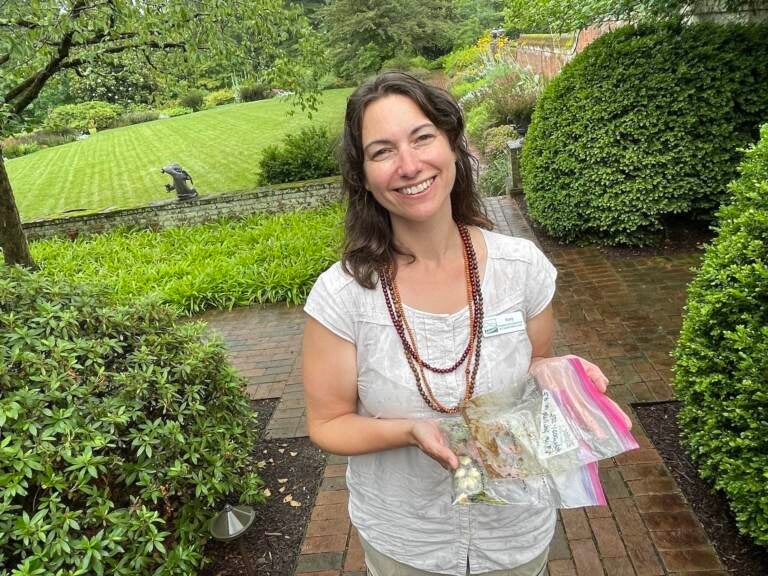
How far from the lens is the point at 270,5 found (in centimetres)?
641

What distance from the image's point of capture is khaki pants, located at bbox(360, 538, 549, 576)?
4.95ft

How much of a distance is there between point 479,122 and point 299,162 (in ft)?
17.4

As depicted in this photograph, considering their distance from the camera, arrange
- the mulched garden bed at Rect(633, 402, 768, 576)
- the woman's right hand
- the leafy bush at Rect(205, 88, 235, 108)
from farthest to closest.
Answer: the leafy bush at Rect(205, 88, 235, 108)
the mulched garden bed at Rect(633, 402, 768, 576)
the woman's right hand

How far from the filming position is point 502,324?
139 cm

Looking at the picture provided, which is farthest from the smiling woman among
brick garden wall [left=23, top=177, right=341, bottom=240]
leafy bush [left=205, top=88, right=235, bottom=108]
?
leafy bush [left=205, top=88, right=235, bottom=108]

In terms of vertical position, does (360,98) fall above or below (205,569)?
above

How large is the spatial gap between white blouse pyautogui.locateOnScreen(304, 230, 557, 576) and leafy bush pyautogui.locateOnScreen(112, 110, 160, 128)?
34.7m

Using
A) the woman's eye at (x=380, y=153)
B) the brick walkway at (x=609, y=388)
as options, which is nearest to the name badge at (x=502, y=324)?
the woman's eye at (x=380, y=153)

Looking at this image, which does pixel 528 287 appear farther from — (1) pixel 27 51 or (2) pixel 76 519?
(1) pixel 27 51

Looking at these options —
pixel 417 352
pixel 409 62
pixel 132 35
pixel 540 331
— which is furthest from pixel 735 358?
pixel 409 62

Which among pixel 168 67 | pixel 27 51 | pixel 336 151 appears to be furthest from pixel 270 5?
pixel 336 151

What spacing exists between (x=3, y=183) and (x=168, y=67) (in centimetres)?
347

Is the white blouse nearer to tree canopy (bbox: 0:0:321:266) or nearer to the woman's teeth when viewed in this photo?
the woman's teeth

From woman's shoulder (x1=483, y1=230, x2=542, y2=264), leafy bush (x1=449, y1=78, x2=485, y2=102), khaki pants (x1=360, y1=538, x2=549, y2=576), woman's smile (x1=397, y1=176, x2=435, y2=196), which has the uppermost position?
woman's smile (x1=397, y1=176, x2=435, y2=196)
